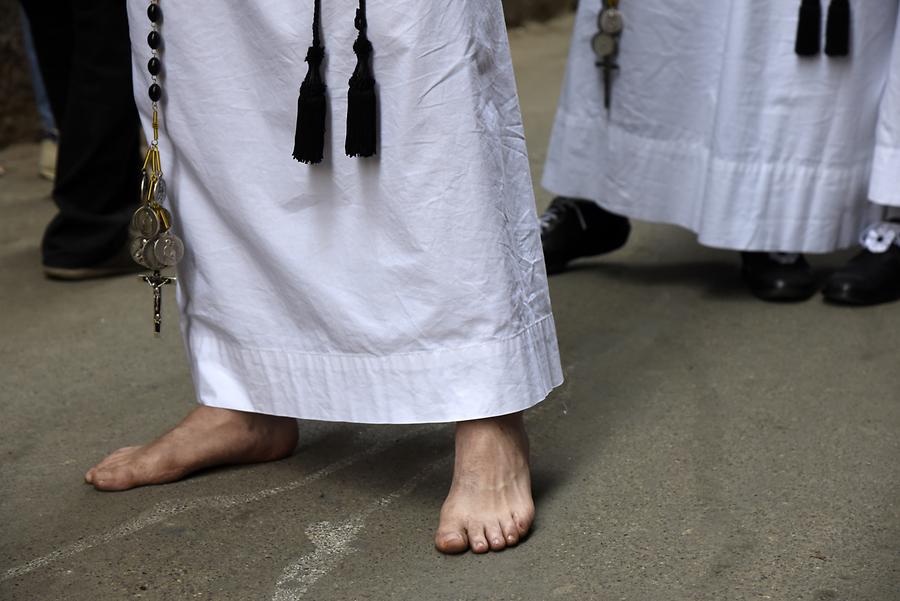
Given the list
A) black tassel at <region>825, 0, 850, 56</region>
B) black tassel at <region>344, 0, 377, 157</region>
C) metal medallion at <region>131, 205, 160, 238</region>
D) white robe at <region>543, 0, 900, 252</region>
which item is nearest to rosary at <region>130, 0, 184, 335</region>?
metal medallion at <region>131, 205, 160, 238</region>

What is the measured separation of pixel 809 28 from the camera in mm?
1954

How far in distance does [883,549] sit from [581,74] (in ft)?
4.04

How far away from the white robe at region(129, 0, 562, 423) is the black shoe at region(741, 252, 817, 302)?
0.84 metres

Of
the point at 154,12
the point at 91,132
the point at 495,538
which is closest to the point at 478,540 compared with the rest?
the point at 495,538

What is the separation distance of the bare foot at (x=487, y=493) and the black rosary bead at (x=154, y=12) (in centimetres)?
57

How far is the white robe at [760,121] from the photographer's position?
198cm

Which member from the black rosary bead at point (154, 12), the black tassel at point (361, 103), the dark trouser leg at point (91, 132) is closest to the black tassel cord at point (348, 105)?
the black tassel at point (361, 103)

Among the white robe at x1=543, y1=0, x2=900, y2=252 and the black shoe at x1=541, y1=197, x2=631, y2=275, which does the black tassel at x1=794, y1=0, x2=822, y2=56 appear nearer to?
the white robe at x1=543, y1=0, x2=900, y2=252

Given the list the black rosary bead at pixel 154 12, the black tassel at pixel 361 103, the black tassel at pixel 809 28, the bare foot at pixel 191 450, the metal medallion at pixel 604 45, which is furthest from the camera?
the metal medallion at pixel 604 45

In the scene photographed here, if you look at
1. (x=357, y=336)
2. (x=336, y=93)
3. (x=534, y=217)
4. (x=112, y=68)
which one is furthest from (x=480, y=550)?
(x=112, y=68)

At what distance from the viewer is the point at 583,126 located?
2.26 metres

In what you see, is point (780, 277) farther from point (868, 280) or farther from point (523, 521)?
point (523, 521)

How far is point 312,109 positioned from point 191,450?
47 centimetres

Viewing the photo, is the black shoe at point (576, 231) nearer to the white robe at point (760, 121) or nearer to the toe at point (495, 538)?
the white robe at point (760, 121)
